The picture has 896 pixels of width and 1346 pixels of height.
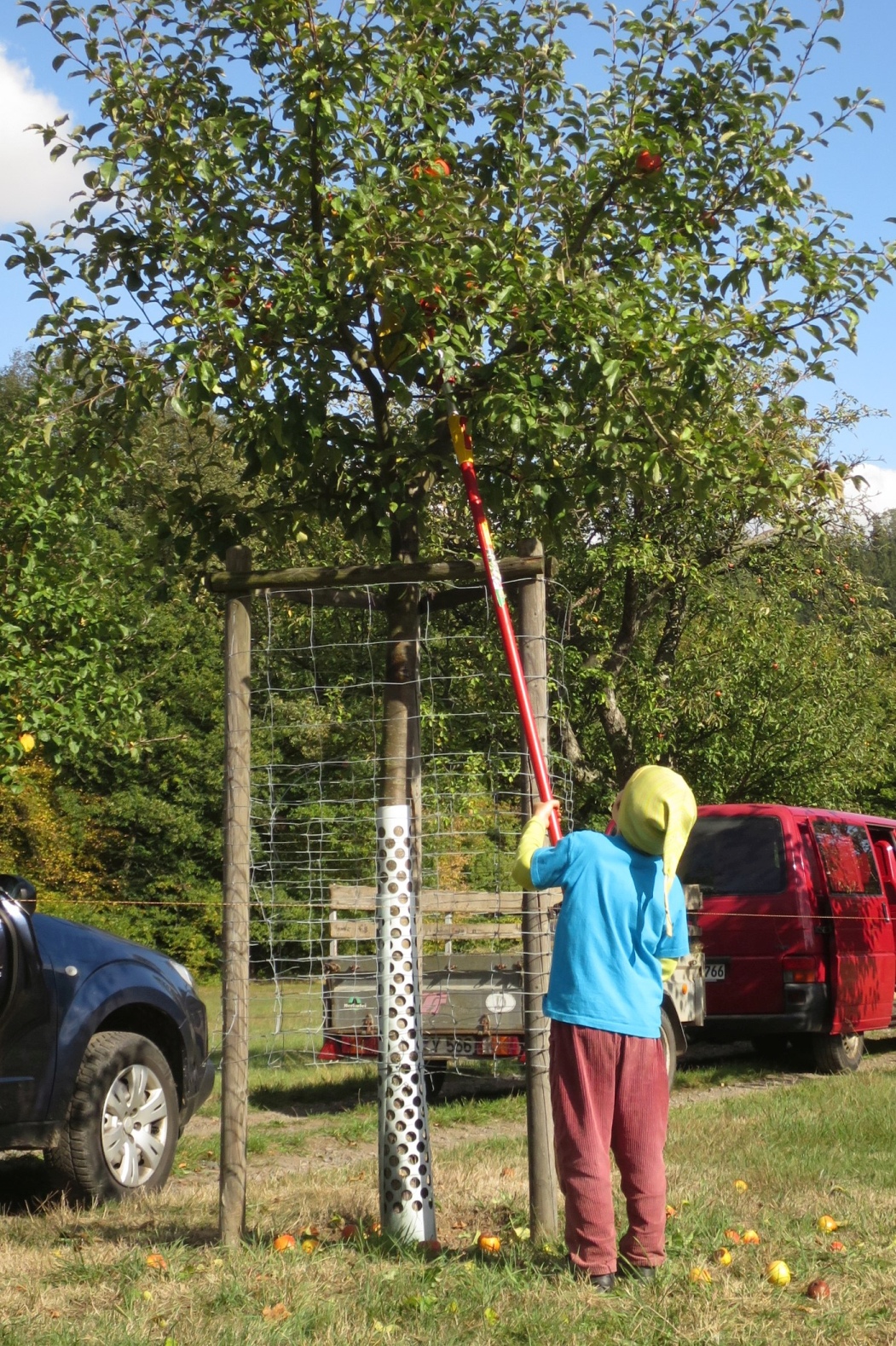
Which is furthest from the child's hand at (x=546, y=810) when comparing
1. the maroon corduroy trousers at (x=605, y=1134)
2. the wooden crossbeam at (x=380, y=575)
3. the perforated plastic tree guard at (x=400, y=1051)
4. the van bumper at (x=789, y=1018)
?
the van bumper at (x=789, y=1018)

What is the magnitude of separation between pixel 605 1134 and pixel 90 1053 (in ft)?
10.2

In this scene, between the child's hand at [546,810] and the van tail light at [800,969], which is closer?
the child's hand at [546,810]

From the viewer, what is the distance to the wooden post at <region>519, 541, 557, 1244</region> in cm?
522

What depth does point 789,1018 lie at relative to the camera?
11.1 meters

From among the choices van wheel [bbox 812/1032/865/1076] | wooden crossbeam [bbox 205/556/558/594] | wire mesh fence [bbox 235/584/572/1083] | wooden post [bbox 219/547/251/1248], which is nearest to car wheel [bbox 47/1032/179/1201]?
wire mesh fence [bbox 235/584/572/1083]

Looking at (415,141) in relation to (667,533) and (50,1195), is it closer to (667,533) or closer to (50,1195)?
(50,1195)

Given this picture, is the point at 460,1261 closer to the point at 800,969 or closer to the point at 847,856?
the point at 800,969

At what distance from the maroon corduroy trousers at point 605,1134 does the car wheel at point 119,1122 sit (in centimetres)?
285

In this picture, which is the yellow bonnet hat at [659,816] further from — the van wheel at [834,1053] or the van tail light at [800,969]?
the van wheel at [834,1053]

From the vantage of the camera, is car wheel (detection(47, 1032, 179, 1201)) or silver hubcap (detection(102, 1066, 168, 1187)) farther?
silver hubcap (detection(102, 1066, 168, 1187))

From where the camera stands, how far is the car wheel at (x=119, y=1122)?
261 inches

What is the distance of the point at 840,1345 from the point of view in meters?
4.14

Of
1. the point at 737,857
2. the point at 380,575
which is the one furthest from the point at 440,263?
the point at 737,857

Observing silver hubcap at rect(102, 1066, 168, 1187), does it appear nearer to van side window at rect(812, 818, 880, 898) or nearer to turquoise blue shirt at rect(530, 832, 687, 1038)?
turquoise blue shirt at rect(530, 832, 687, 1038)
